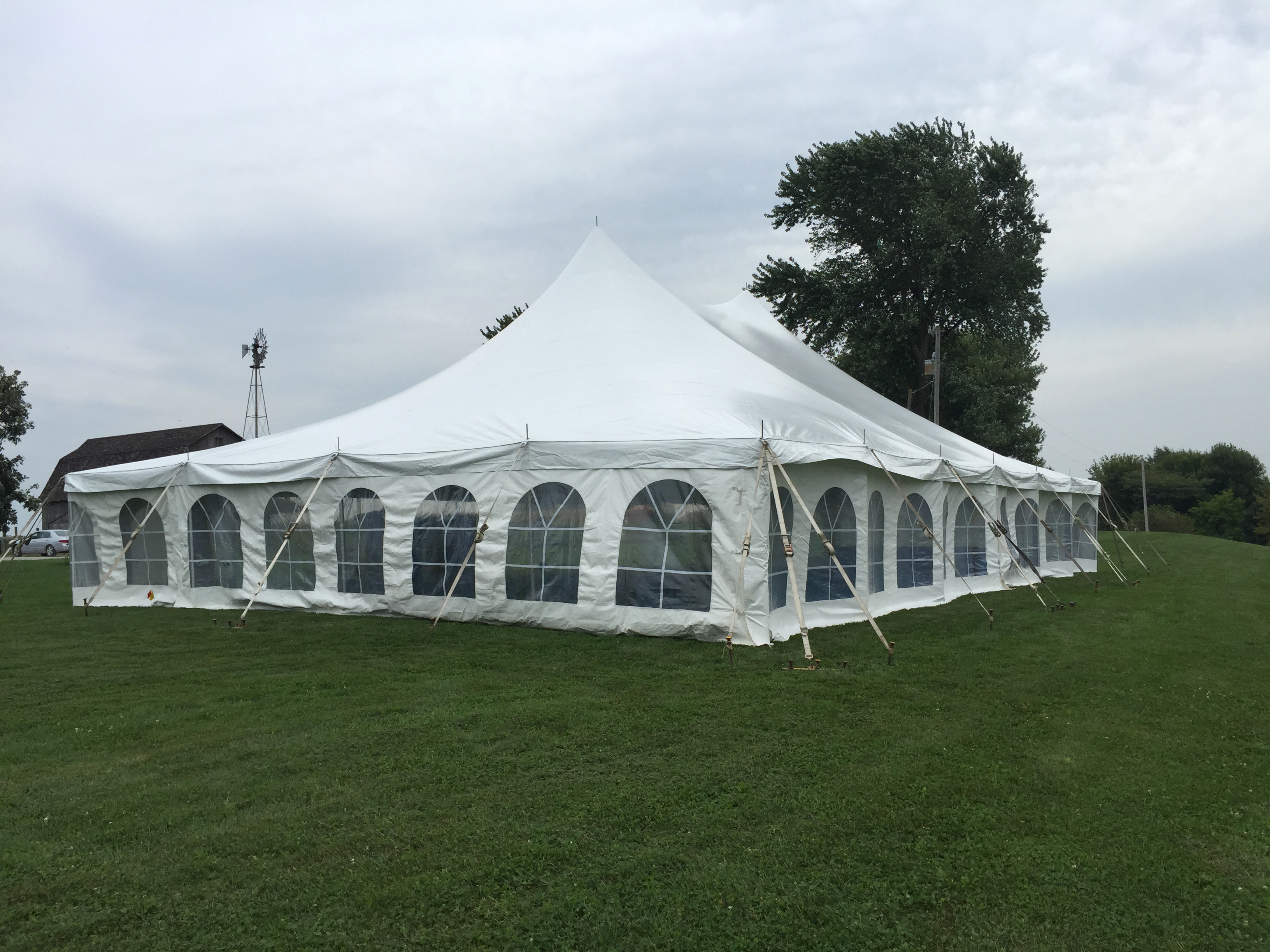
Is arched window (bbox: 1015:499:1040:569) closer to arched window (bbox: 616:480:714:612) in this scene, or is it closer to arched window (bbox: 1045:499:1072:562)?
arched window (bbox: 1045:499:1072:562)

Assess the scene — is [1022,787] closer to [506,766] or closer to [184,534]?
[506,766]

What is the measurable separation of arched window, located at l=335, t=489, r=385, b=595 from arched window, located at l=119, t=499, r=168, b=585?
3.07 meters

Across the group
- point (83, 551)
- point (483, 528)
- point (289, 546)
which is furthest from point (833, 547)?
point (83, 551)

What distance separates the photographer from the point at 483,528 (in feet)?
29.1

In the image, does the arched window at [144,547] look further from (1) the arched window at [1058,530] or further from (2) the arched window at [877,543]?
(1) the arched window at [1058,530]

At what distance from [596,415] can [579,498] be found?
1.03 m

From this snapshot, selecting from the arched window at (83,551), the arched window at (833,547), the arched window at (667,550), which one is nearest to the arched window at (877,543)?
the arched window at (833,547)

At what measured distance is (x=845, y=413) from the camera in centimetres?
1112

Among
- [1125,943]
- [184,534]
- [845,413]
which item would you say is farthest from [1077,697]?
[184,534]

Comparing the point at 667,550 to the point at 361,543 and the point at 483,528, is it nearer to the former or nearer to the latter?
the point at 483,528

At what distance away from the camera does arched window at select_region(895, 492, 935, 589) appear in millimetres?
10711

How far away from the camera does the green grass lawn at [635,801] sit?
291 cm

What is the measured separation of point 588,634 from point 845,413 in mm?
4698

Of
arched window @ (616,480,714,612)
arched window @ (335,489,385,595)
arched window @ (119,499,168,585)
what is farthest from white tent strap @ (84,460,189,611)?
arched window @ (616,480,714,612)
